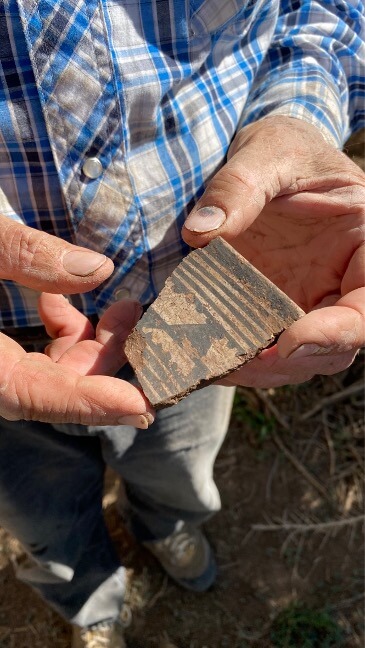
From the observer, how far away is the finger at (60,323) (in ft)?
5.23

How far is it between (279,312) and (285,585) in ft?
5.77

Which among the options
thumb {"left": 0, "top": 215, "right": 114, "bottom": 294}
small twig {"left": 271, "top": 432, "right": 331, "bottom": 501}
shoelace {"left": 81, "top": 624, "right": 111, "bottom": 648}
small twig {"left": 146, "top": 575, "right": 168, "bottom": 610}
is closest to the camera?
thumb {"left": 0, "top": 215, "right": 114, "bottom": 294}

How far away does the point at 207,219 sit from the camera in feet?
4.75

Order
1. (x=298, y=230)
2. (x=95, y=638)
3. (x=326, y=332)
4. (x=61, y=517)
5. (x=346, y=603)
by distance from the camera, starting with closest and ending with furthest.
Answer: (x=326, y=332) → (x=298, y=230) → (x=61, y=517) → (x=95, y=638) → (x=346, y=603)

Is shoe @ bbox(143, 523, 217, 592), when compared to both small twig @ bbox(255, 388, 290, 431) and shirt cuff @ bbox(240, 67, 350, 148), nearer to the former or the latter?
small twig @ bbox(255, 388, 290, 431)

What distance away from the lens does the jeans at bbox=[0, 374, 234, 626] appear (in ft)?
6.36

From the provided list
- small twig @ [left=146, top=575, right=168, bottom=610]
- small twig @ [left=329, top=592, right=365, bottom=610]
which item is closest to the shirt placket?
small twig @ [left=146, top=575, right=168, bottom=610]

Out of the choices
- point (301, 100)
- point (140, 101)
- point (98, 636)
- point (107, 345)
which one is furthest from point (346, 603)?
point (140, 101)

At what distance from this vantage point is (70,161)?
142 cm

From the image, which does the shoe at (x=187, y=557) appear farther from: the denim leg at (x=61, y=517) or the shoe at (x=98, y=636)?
the shoe at (x=98, y=636)

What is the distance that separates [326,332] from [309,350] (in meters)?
0.06

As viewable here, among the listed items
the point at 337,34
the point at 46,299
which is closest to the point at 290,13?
the point at 337,34

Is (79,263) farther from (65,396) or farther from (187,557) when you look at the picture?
(187,557)

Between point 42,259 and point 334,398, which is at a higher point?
point 42,259
